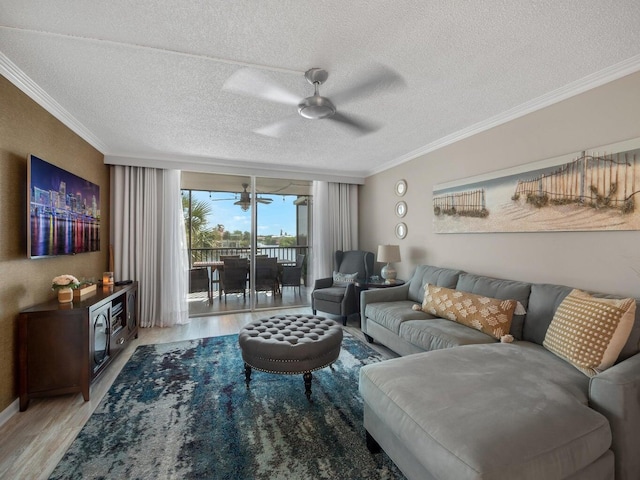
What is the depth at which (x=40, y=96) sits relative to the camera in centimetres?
239

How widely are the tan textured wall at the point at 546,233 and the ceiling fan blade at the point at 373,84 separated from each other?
1383 mm

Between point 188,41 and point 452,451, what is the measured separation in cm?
252

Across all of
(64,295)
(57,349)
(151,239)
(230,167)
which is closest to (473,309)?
(57,349)

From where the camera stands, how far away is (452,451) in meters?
1.10

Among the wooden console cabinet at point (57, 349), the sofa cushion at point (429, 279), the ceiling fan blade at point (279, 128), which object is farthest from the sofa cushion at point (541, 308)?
the wooden console cabinet at point (57, 349)

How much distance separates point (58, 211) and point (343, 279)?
3.58 meters

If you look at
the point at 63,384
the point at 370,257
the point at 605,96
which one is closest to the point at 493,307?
the point at 605,96

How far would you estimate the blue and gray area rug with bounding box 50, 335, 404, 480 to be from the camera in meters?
1.61

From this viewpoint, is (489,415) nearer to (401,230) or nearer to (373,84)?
(373,84)

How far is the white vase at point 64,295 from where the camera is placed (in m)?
2.48

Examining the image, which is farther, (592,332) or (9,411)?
(9,411)

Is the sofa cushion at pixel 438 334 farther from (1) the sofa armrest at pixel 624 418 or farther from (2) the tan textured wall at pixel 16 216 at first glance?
(2) the tan textured wall at pixel 16 216

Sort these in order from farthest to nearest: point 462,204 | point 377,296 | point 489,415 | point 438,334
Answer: point 377,296 < point 462,204 < point 438,334 < point 489,415

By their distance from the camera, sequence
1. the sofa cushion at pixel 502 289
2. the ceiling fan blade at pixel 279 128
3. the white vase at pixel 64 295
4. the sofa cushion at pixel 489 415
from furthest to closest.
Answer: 1. the ceiling fan blade at pixel 279 128
2. the white vase at pixel 64 295
3. the sofa cushion at pixel 502 289
4. the sofa cushion at pixel 489 415
